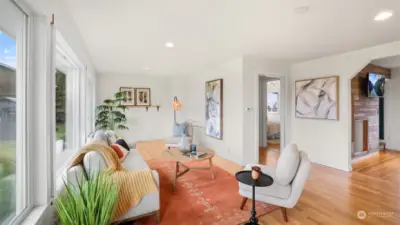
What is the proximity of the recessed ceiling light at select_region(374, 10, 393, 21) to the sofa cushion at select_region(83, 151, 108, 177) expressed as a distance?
11.2ft

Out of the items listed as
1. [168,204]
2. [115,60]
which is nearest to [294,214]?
[168,204]

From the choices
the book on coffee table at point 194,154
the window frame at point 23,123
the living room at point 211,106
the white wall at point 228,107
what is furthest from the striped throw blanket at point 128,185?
the white wall at point 228,107

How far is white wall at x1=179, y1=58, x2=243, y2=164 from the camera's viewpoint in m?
4.19

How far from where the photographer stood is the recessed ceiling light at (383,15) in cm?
217

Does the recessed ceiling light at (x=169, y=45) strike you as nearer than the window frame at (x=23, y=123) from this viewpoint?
No

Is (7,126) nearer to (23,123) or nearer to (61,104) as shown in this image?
Result: (23,123)

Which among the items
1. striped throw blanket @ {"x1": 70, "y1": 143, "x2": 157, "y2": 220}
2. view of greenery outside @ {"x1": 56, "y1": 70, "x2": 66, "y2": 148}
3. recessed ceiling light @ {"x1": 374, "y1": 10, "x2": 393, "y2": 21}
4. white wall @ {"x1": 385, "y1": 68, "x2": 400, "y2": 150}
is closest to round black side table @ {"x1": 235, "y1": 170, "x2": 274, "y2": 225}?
striped throw blanket @ {"x1": 70, "y1": 143, "x2": 157, "y2": 220}

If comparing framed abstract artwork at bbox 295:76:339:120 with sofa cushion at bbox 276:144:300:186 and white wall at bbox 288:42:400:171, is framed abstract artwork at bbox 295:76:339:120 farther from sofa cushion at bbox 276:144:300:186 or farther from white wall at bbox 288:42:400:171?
sofa cushion at bbox 276:144:300:186

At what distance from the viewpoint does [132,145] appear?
631 cm

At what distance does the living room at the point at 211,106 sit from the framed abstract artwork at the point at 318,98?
22 mm

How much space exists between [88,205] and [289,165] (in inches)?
74.5

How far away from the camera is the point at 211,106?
16.7 feet

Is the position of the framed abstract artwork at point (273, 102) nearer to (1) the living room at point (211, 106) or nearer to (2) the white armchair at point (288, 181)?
(1) the living room at point (211, 106)

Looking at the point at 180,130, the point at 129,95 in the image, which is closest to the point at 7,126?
the point at 180,130
